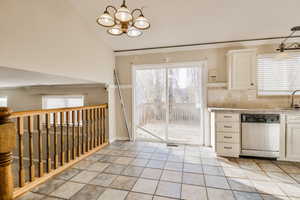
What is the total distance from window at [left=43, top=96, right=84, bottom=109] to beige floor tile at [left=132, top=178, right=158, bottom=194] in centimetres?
281

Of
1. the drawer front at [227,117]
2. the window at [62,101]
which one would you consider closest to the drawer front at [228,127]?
the drawer front at [227,117]

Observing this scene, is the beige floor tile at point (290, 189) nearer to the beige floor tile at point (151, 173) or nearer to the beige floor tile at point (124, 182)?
the beige floor tile at point (151, 173)

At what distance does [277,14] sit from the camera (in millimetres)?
2523

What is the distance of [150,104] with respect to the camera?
3910 mm

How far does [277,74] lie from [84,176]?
13.6 feet

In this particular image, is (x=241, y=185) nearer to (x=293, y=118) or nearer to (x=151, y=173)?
(x=151, y=173)

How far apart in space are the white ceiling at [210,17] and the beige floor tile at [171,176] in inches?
105

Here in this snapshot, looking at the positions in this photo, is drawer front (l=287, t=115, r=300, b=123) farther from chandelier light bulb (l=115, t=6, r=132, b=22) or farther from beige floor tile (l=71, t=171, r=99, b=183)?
beige floor tile (l=71, t=171, r=99, b=183)

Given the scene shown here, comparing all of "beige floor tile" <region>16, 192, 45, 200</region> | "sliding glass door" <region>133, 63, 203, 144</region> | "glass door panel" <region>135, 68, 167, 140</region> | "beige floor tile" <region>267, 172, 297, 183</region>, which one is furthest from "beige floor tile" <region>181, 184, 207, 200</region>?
"glass door panel" <region>135, 68, 167, 140</region>

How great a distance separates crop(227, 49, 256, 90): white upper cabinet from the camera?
2969 millimetres

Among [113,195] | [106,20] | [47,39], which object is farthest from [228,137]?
[47,39]

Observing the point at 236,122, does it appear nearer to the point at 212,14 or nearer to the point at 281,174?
the point at 281,174

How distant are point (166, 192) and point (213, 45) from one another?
310cm

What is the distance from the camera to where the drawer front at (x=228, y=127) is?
279 centimetres
